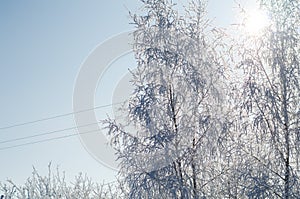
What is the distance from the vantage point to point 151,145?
695 cm

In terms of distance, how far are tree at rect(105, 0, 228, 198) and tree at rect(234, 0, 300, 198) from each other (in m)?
0.54

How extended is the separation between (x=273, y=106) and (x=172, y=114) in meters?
1.72

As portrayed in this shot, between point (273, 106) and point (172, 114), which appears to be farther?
point (172, 114)

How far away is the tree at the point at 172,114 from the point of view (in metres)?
6.87

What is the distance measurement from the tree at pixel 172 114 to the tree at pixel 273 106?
1.77ft

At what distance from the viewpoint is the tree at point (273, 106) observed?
6582 millimetres

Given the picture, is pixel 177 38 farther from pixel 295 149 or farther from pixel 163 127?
pixel 295 149

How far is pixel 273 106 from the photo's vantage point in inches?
263

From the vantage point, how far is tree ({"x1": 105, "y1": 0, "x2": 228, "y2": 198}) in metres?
6.87

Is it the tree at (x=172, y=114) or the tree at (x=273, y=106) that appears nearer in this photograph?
the tree at (x=273, y=106)

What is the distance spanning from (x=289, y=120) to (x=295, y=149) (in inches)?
18.9

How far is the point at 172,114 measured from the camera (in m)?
7.22

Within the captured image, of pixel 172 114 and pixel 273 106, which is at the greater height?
pixel 172 114

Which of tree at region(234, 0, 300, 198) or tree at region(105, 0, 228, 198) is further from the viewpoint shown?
tree at region(105, 0, 228, 198)
